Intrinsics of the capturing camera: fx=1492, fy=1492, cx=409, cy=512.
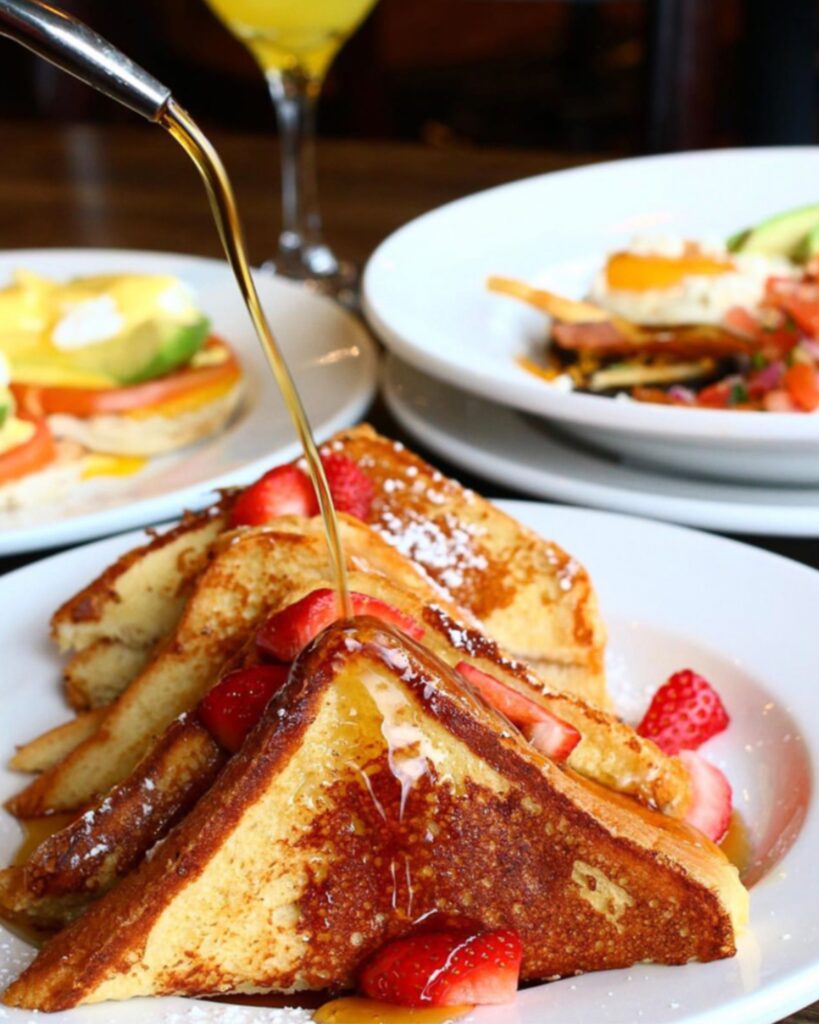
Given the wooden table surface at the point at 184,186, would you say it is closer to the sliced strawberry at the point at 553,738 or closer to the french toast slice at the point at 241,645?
the french toast slice at the point at 241,645

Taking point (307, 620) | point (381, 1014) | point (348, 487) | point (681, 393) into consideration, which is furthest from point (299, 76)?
point (381, 1014)

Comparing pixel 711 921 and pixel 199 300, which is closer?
pixel 711 921

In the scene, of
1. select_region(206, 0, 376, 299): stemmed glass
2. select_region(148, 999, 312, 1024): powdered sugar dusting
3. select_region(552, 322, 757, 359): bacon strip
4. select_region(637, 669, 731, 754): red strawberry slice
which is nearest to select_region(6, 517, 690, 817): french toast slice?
select_region(637, 669, 731, 754): red strawberry slice

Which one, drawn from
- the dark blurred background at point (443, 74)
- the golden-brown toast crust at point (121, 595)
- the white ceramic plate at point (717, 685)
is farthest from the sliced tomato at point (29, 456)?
the dark blurred background at point (443, 74)

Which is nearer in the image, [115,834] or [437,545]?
[115,834]

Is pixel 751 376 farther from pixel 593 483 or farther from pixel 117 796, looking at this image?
pixel 117 796

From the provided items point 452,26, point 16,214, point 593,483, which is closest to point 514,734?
point 593,483

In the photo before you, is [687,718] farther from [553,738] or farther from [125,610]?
[125,610]

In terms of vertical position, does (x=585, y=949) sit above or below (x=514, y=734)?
below
